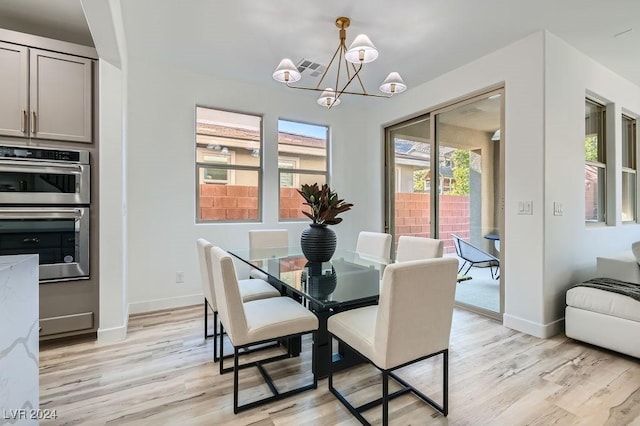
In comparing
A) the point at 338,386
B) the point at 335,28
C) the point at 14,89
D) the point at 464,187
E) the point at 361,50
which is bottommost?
the point at 338,386

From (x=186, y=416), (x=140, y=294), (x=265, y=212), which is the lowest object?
(x=186, y=416)

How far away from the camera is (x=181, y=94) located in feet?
11.5

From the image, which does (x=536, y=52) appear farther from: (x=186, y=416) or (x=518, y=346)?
(x=186, y=416)

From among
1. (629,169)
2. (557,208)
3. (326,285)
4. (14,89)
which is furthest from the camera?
(629,169)

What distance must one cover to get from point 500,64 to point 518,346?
264 cm

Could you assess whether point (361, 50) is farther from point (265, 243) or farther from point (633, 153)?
point (633, 153)

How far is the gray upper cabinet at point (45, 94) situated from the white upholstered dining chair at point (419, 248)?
2.84 meters

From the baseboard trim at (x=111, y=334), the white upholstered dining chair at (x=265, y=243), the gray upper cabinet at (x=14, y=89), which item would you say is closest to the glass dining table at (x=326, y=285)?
the white upholstered dining chair at (x=265, y=243)

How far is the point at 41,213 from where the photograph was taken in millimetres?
2336

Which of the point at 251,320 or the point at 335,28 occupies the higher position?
the point at 335,28

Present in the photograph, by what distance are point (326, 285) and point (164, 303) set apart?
93.3 inches

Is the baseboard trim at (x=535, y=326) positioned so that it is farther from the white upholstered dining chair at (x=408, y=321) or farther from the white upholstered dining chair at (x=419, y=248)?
the white upholstered dining chair at (x=408, y=321)

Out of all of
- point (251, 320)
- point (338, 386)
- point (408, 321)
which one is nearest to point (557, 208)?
point (408, 321)

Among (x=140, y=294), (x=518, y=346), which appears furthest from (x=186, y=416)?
(x=518, y=346)
